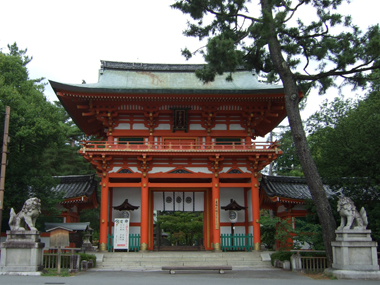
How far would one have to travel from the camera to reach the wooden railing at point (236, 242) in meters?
17.7

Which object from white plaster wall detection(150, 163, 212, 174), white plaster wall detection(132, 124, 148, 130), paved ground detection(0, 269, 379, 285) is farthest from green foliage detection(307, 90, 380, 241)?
white plaster wall detection(132, 124, 148, 130)

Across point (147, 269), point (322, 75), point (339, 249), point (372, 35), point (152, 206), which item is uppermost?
point (372, 35)

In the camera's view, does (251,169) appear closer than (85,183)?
Yes

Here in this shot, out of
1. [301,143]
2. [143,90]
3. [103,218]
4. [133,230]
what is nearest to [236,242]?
[133,230]

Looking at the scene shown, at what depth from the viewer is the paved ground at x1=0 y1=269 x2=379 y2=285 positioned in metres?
10.4

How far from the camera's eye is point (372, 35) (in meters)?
13.3

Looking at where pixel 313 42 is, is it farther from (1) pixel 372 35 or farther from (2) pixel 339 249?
(2) pixel 339 249

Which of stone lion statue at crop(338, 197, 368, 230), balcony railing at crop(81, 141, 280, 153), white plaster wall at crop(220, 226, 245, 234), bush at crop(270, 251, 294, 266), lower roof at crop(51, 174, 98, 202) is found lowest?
bush at crop(270, 251, 294, 266)

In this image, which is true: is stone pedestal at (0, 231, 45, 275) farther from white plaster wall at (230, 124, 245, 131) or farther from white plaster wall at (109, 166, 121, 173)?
white plaster wall at (230, 124, 245, 131)

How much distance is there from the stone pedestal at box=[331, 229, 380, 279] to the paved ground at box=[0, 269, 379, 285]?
24.2 inches

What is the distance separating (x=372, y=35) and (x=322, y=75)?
223cm

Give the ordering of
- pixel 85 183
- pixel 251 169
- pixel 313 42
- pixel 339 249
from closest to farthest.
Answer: pixel 339 249, pixel 313 42, pixel 251 169, pixel 85 183

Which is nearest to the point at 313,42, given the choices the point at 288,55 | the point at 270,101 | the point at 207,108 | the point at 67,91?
the point at 288,55

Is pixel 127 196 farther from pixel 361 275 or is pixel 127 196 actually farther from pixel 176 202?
pixel 361 275
